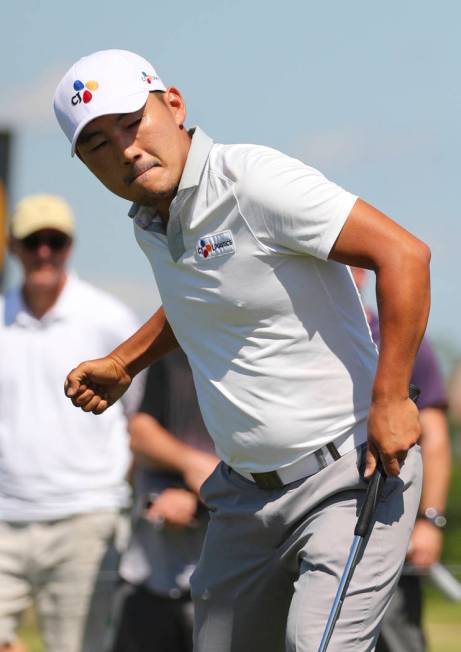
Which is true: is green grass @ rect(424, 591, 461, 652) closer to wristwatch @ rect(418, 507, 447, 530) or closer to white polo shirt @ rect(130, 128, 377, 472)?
wristwatch @ rect(418, 507, 447, 530)

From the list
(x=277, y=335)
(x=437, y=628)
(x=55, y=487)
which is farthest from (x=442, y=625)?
(x=277, y=335)

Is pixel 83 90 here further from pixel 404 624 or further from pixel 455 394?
pixel 455 394

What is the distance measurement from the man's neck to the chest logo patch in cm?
279

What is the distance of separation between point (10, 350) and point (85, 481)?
2.06 ft

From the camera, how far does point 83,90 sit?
389 cm

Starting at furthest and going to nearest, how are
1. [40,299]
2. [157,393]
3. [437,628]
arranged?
[437,628], [40,299], [157,393]

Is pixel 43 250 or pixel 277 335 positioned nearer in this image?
pixel 277 335

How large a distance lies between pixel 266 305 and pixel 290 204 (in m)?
0.28

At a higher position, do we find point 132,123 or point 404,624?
point 132,123

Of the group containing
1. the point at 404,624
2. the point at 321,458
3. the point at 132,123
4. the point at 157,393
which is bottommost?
the point at 404,624

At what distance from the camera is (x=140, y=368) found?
14.8 feet

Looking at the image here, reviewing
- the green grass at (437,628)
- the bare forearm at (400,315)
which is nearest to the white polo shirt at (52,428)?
the green grass at (437,628)

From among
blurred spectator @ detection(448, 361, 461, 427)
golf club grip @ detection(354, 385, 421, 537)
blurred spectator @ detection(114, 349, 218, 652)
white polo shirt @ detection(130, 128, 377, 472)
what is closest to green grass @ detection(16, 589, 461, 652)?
blurred spectator @ detection(448, 361, 461, 427)

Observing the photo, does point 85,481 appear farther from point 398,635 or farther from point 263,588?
point 263,588
